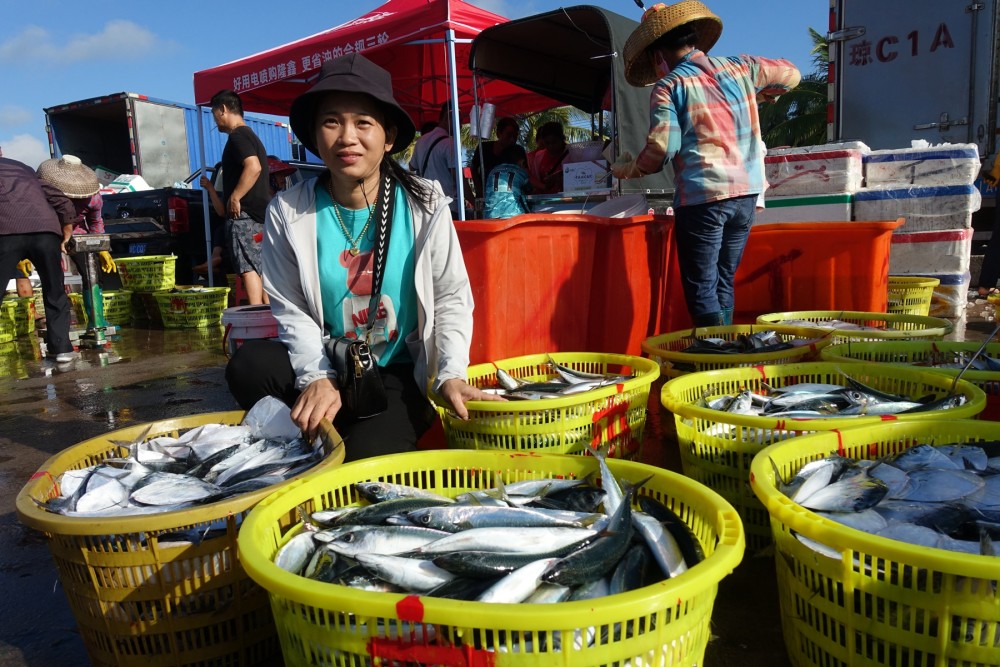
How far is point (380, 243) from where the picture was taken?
2605 mm

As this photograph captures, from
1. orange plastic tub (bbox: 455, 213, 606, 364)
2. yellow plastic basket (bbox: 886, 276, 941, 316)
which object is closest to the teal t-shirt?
orange plastic tub (bbox: 455, 213, 606, 364)

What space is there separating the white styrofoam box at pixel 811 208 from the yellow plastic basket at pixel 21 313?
909 cm

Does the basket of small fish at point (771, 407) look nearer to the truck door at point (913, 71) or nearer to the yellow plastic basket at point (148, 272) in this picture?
the truck door at point (913, 71)

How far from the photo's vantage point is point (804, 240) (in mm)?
4930

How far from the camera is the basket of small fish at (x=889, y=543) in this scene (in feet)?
4.30

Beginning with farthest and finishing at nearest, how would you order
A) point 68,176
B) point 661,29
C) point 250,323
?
point 68,176 → point 661,29 → point 250,323

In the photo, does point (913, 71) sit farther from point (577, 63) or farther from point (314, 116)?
point (314, 116)

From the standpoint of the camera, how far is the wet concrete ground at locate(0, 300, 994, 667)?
2.01m

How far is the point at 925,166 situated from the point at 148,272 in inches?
387

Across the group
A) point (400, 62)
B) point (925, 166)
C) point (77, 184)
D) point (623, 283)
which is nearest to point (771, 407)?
point (623, 283)

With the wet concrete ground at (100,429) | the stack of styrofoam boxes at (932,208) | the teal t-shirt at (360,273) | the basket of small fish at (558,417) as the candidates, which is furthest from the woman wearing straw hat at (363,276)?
the stack of styrofoam boxes at (932,208)

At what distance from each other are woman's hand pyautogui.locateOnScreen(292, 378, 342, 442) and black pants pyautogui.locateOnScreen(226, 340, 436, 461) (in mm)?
170

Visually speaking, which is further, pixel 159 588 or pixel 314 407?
pixel 314 407

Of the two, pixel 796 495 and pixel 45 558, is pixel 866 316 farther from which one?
pixel 45 558
